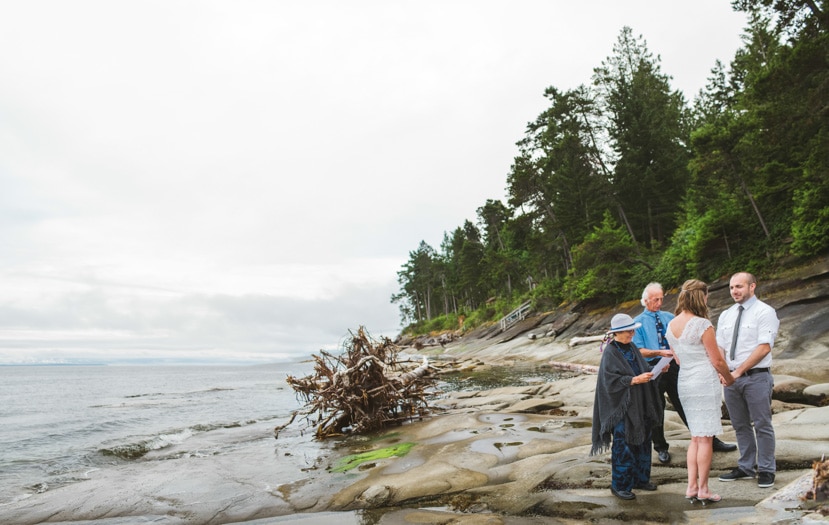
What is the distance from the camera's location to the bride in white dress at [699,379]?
4420mm

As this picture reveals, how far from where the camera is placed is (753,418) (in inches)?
187

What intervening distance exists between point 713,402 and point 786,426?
94.3 inches

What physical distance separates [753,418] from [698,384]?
0.76m

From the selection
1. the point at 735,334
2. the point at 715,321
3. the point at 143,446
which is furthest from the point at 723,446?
the point at 715,321

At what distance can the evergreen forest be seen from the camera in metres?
16.1

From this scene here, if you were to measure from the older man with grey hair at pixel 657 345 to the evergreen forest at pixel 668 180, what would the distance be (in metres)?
13.9

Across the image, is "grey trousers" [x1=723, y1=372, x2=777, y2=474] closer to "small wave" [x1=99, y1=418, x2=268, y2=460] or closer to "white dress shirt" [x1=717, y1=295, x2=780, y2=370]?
"white dress shirt" [x1=717, y1=295, x2=780, y2=370]

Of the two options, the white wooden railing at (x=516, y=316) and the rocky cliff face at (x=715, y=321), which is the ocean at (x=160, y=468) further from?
the white wooden railing at (x=516, y=316)

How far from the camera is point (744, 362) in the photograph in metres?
4.71

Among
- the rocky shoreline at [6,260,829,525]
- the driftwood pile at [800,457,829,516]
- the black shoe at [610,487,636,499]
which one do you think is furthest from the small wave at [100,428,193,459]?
the driftwood pile at [800,457,829,516]

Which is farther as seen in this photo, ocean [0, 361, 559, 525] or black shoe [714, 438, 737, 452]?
ocean [0, 361, 559, 525]

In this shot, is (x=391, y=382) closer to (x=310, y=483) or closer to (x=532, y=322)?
(x=310, y=483)

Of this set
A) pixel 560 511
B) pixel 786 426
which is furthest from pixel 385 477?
pixel 786 426

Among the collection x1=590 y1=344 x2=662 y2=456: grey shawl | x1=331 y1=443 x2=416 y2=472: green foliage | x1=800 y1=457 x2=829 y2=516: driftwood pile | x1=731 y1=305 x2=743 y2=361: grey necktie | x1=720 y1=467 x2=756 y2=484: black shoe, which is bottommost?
x1=331 y1=443 x2=416 y2=472: green foliage
